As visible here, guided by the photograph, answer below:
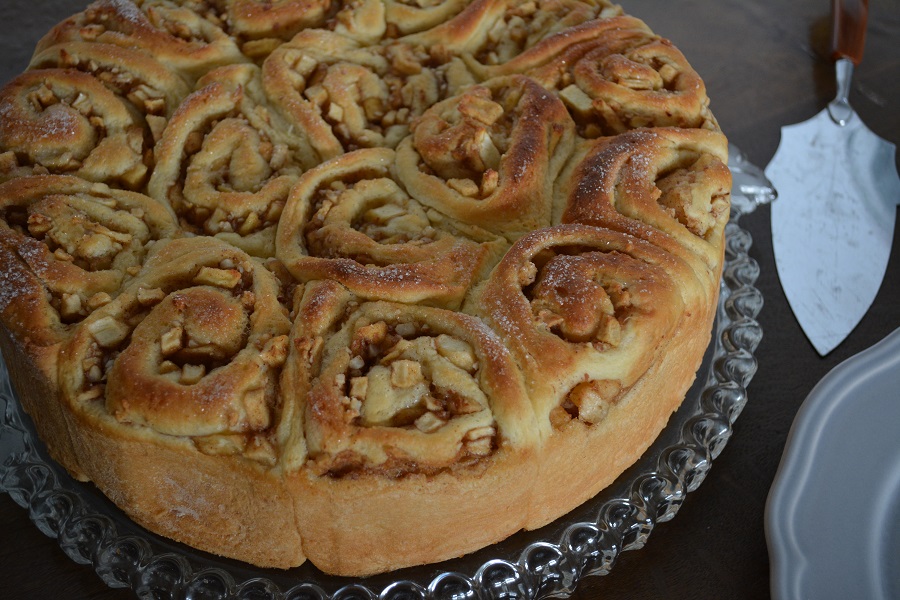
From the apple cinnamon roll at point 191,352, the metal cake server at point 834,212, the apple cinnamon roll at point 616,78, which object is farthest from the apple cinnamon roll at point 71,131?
the metal cake server at point 834,212

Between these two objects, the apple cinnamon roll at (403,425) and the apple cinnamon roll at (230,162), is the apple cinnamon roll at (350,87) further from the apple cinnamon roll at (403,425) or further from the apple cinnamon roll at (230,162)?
the apple cinnamon roll at (403,425)

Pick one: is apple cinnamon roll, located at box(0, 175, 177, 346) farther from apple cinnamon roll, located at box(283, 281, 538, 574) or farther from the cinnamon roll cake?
apple cinnamon roll, located at box(283, 281, 538, 574)

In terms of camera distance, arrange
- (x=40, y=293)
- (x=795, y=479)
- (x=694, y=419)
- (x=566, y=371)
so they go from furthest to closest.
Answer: (x=694, y=419) < (x=795, y=479) < (x=40, y=293) < (x=566, y=371)

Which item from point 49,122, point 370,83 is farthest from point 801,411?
point 49,122

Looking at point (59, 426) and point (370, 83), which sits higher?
point (370, 83)

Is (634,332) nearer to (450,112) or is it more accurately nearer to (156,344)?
(450,112)

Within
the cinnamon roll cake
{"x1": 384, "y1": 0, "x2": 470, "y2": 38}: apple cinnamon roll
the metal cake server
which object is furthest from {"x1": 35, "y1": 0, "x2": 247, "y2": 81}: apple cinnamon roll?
the metal cake server
